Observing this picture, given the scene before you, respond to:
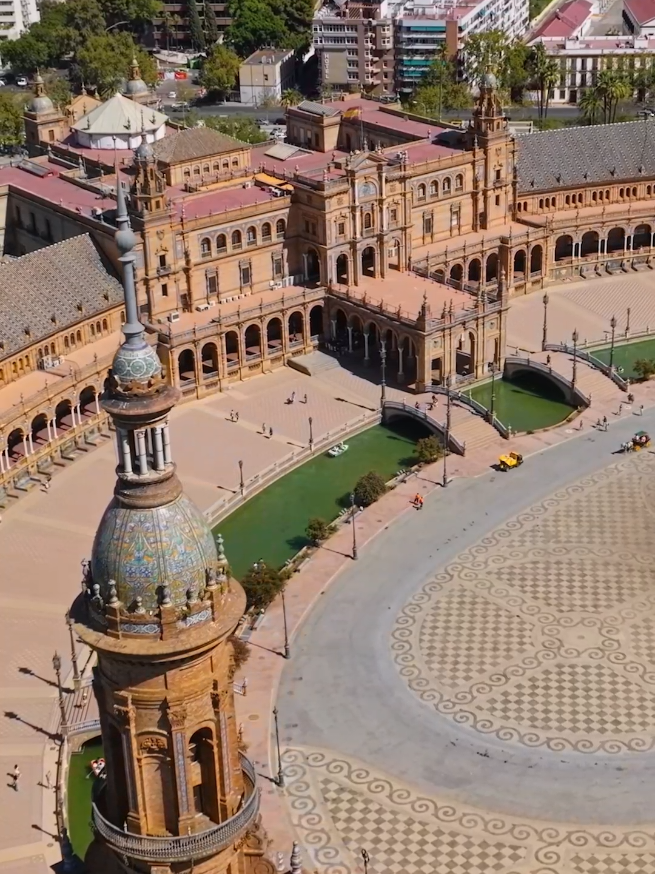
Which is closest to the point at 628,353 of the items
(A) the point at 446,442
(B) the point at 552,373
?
(B) the point at 552,373

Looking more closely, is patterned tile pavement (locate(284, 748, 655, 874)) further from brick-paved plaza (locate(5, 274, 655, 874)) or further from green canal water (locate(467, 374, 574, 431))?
green canal water (locate(467, 374, 574, 431))

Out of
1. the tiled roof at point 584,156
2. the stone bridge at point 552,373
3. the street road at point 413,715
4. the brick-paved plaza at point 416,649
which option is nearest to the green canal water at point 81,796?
the brick-paved plaza at point 416,649

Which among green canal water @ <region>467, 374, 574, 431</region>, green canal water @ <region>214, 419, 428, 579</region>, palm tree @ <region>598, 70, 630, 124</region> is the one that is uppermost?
palm tree @ <region>598, 70, 630, 124</region>

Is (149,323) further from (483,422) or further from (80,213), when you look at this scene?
(483,422)

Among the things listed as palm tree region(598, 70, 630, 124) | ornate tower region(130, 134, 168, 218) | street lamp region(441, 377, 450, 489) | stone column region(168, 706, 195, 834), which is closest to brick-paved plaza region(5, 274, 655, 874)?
street lamp region(441, 377, 450, 489)

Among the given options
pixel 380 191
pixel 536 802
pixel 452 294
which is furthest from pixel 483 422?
pixel 536 802

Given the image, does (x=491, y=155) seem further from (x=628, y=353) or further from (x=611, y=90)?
(x=611, y=90)

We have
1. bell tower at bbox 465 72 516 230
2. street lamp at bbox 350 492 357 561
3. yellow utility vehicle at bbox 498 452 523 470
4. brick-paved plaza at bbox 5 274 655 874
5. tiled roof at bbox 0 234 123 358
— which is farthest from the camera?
bell tower at bbox 465 72 516 230

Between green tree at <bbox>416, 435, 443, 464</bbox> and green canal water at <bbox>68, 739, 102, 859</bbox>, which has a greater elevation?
green tree at <bbox>416, 435, 443, 464</bbox>
